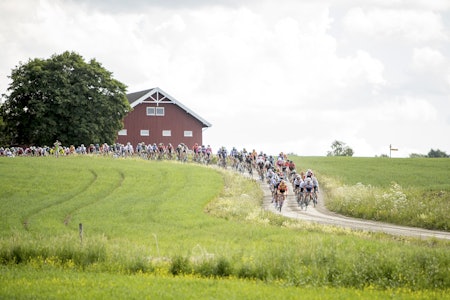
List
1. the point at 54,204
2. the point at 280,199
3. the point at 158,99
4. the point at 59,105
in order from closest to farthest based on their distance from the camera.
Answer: the point at 280,199, the point at 54,204, the point at 59,105, the point at 158,99

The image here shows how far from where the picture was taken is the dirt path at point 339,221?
34875mm

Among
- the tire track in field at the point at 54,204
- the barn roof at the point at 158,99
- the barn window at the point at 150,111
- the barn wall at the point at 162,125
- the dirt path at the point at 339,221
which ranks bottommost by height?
the dirt path at the point at 339,221

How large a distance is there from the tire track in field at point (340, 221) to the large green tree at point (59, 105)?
103ft

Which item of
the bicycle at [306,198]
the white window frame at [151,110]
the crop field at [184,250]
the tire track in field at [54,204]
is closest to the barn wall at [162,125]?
the white window frame at [151,110]

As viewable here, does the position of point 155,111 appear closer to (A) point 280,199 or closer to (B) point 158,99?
(B) point 158,99

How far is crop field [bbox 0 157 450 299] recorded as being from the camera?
60.8 feet

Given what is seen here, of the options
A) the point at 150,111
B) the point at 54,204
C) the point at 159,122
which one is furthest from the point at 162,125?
the point at 54,204

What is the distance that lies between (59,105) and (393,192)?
4264cm

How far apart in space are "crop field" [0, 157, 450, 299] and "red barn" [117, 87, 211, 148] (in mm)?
33066

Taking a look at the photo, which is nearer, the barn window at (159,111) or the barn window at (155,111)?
the barn window at (155,111)

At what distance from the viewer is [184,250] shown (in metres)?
27.7

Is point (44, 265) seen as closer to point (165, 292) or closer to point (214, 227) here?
point (165, 292)

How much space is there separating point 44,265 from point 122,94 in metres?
58.4

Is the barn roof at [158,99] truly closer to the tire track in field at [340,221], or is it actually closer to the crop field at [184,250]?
the crop field at [184,250]
